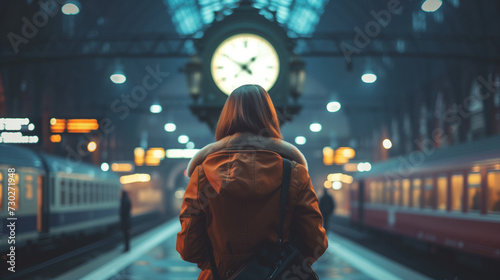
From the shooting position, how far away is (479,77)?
859 inches

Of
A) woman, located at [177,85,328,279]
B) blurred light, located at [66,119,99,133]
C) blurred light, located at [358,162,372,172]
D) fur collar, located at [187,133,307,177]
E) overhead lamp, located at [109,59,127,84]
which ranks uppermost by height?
overhead lamp, located at [109,59,127,84]

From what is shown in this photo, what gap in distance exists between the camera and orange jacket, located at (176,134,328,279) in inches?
84.8

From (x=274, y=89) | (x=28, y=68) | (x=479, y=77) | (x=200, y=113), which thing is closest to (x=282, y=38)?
(x=274, y=89)

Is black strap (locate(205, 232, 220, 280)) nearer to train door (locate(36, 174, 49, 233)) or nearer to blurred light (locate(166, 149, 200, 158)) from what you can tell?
train door (locate(36, 174, 49, 233))

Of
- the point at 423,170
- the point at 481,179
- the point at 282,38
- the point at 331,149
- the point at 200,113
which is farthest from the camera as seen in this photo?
the point at 331,149

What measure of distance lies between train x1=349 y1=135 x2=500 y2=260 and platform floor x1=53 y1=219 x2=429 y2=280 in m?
1.92

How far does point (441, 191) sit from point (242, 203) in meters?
14.0

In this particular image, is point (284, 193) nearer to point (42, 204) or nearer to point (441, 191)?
point (441, 191)

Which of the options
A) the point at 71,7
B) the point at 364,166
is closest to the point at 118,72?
the point at 71,7

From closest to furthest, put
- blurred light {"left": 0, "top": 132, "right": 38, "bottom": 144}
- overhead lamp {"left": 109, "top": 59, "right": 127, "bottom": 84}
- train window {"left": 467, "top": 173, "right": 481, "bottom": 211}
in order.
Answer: blurred light {"left": 0, "top": 132, "right": 38, "bottom": 144}
train window {"left": 467, "top": 173, "right": 481, "bottom": 211}
overhead lamp {"left": 109, "top": 59, "right": 127, "bottom": 84}

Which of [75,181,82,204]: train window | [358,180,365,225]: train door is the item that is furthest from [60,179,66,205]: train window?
[358,180,365,225]: train door

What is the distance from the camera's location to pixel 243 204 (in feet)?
7.20

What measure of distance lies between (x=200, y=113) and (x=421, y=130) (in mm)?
28795

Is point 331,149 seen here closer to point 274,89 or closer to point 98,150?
point 98,150
